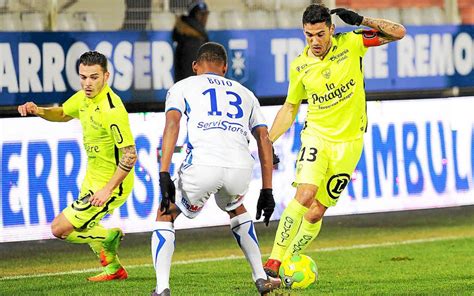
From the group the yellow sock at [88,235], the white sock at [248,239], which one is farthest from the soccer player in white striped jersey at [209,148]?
the yellow sock at [88,235]

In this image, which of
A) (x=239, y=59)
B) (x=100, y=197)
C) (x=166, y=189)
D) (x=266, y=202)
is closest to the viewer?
(x=166, y=189)

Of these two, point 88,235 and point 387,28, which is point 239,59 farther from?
point 387,28

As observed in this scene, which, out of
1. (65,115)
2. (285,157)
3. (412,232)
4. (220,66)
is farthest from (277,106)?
(220,66)

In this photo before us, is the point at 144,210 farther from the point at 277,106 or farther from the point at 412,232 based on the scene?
the point at 412,232

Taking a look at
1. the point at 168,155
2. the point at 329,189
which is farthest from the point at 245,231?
the point at 329,189

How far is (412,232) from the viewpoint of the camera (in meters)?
14.7

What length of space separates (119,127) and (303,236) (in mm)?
1603

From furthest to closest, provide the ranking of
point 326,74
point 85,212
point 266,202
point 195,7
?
point 195,7 < point 85,212 < point 326,74 < point 266,202

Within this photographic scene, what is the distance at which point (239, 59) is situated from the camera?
15289 millimetres

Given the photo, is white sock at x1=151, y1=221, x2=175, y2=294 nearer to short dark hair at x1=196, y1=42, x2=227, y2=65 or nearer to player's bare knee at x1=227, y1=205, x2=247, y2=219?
player's bare knee at x1=227, y1=205, x2=247, y2=219

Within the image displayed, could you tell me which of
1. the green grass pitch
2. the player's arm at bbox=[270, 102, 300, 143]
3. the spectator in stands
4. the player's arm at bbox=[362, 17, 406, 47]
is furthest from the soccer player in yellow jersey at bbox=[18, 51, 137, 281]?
the spectator in stands

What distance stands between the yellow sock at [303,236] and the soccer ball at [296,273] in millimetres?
115

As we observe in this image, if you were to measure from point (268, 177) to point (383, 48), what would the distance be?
23.9 feet

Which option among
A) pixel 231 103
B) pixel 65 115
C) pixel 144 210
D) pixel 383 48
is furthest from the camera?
pixel 383 48
